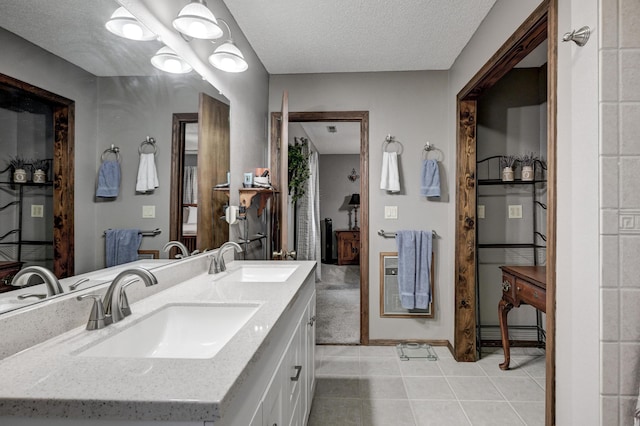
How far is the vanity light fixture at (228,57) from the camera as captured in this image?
1.74m

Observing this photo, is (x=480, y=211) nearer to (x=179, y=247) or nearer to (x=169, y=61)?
(x=179, y=247)

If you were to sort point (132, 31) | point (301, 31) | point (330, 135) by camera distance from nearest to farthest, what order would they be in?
point (132, 31), point (301, 31), point (330, 135)

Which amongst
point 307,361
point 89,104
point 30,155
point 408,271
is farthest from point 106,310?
point 408,271

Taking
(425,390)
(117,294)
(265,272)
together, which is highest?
(117,294)

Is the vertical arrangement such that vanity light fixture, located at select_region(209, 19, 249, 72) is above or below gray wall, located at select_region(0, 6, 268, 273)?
above

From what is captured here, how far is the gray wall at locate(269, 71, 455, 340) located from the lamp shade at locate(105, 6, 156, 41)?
193cm

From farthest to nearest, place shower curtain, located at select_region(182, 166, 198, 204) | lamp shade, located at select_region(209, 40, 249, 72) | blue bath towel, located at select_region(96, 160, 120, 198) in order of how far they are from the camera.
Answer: lamp shade, located at select_region(209, 40, 249, 72) < shower curtain, located at select_region(182, 166, 198, 204) < blue bath towel, located at select_region(96, 160, 120, 198)

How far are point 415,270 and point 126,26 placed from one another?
254 centimetres

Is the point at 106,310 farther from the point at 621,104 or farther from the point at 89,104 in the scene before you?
the point at 621,104

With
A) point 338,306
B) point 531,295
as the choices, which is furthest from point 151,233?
point 338,306

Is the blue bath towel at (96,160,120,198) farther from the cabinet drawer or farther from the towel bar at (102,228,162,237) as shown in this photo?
the cabinet drawer

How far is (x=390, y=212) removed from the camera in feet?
9.68

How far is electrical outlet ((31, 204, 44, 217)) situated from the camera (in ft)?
2.76

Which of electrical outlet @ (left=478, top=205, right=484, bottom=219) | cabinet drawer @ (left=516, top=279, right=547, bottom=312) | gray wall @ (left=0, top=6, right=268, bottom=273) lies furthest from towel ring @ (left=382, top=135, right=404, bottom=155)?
gray wall @ (left=0, top=6, right=268, bottom=273)
